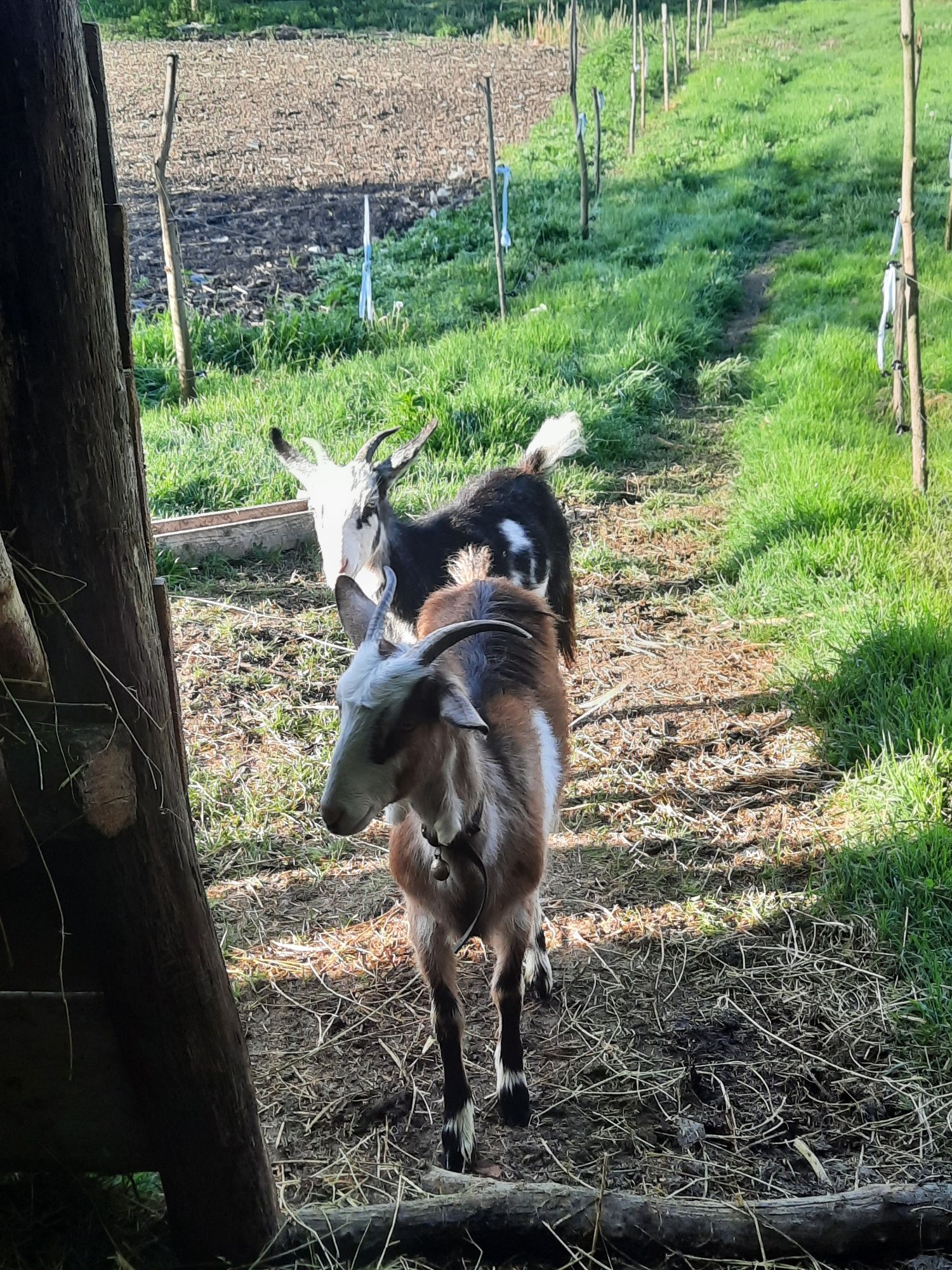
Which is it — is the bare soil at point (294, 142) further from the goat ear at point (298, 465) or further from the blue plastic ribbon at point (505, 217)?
the goat ear at point (298, 465)

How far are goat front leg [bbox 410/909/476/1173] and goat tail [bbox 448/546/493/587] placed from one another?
1.29 meters

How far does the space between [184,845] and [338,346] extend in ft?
24.4

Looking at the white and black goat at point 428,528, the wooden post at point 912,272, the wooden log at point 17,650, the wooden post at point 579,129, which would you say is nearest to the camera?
the wooden log at point 17,650

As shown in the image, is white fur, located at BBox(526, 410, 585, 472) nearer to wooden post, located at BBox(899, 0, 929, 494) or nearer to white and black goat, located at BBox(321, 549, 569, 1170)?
white and black goat, located at BBox(321, 549, 569, 1170)

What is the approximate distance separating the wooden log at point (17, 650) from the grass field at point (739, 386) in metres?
2.52

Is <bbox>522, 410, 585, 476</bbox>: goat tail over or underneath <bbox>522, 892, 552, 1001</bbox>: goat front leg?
over

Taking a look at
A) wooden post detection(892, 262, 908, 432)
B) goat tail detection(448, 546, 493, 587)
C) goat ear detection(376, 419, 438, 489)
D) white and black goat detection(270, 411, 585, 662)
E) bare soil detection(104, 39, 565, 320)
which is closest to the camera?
goat tail detection(448, 546, 493, 587)

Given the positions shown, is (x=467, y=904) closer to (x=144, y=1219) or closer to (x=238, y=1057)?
(x=238, y=1057)

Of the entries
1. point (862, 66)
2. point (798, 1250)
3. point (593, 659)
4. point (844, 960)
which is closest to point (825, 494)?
point (593, 659)

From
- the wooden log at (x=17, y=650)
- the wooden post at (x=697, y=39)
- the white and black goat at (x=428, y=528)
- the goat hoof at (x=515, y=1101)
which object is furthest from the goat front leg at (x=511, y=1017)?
the wooden post at (x=697, y=39)

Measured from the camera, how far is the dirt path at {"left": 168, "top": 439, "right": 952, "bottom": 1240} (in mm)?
2703

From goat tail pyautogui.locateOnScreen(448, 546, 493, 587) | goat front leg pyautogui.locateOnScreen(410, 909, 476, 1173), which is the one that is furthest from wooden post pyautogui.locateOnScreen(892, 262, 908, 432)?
goat front leg pyautogui.locateOnScreen(410, 909, 476, 1173)

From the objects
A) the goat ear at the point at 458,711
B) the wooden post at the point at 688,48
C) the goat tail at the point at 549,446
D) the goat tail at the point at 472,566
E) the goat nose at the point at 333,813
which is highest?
the wooden post at the point at 688,48

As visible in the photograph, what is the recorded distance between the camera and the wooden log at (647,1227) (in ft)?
7.35
